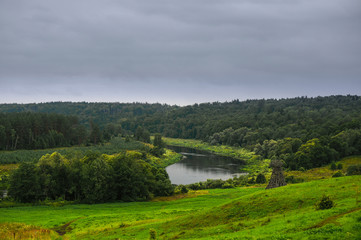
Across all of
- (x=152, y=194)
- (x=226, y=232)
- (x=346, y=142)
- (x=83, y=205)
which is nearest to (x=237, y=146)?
(x=346, y=142)

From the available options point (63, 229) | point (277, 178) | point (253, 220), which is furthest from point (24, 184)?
point (277, 178)

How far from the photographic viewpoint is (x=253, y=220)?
81.6 ft

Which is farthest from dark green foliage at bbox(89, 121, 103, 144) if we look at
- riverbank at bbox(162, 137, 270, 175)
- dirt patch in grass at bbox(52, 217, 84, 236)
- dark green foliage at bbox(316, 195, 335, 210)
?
dark green foliage at bbox(316, 195, 335, 210)

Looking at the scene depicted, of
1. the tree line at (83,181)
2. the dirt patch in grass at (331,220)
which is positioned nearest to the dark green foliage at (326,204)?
the dirt patch in grass at (331,220)

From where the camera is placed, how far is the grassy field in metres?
18.5

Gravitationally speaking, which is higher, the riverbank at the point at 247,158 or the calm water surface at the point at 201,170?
the riverbank at the point at 247,158

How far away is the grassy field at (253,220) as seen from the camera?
1847cm

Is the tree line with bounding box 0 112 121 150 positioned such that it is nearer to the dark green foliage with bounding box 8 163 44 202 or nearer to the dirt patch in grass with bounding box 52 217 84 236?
the dark green foliage with bounding box 8 163 44 202

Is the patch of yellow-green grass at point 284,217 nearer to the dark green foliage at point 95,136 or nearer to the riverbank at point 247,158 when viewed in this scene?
the riverbank at point 247,158

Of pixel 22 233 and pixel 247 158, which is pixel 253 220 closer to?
pixel 22 233

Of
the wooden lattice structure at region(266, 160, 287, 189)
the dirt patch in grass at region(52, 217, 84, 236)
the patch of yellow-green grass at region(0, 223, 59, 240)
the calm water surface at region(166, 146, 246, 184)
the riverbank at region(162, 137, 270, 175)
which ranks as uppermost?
the wooden lattice structure at region(266, 160, 287, 189)

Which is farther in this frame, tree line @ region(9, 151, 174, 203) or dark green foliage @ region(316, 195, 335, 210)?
tree line @ region(9, 151, 174, 203)

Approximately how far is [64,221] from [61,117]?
135 meters

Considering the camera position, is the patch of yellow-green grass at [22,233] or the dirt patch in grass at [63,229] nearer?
the patch of yellow-green grass at [22,233]
